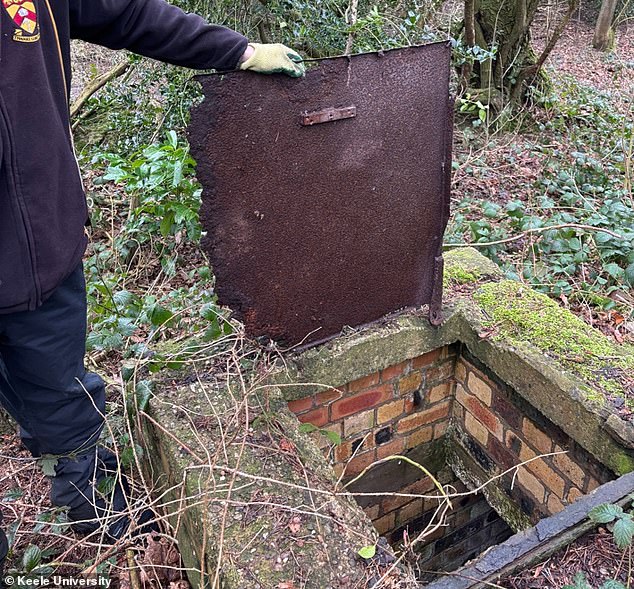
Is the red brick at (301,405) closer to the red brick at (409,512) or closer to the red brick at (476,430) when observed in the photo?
the red brick at (476,430)

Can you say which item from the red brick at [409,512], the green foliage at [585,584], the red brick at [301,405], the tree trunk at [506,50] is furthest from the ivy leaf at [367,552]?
the tree trunk at [506,50]

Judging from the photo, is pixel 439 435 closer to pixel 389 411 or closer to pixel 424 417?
pixel 424 417

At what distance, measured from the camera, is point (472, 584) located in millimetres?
1475

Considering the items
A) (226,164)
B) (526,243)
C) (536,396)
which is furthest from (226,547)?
(526,243)

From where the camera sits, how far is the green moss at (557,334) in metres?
2.10

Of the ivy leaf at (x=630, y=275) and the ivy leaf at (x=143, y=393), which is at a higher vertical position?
the ivy leaf at (x=143, y=393)

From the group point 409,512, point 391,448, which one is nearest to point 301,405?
point 391,448

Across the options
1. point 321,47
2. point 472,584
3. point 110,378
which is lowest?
point 110,378

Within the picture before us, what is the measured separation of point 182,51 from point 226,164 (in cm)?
49

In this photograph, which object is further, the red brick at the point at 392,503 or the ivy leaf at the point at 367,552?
the red brick at the point at 392,503

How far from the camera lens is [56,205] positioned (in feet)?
5.61

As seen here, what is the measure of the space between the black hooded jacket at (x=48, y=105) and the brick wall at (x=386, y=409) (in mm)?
1064

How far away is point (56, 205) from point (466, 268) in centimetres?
184

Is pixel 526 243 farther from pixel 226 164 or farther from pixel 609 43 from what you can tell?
pixel 609 43
